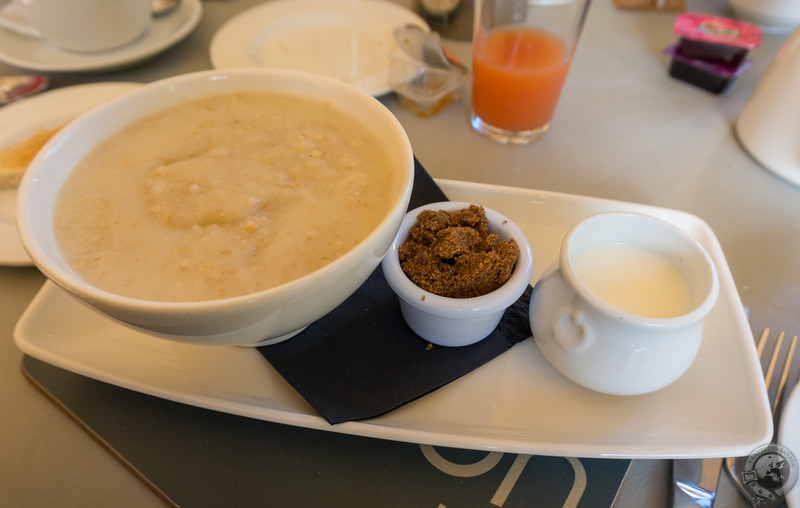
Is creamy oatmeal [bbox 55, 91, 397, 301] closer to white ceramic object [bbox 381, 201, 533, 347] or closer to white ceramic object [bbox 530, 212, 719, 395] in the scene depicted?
white ceramic object [bbox 381, 201, 533, 347]

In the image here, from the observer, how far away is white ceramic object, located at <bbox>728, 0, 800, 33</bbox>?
1661mm

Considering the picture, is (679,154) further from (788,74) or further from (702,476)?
(702,476)

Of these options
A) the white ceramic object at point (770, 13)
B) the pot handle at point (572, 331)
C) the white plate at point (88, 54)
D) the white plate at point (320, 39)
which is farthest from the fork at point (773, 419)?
the white plate at point (88, 54)

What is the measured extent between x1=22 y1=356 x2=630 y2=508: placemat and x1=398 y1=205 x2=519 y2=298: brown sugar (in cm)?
24

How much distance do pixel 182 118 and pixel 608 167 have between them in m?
0.99

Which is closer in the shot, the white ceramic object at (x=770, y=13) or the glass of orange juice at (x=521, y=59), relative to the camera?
the glass of orange juice at (x=521, y=59)

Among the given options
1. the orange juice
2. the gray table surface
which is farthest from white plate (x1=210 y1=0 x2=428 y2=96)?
the orange juice

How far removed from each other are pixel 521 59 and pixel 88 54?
1220 millimetres

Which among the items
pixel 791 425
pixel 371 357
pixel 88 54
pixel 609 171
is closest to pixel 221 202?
pixel 371 357

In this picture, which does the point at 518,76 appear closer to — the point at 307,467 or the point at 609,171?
the point at 609,171

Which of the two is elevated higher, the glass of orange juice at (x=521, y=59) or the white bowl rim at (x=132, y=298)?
the white bowl rim at (x=132, y=298)

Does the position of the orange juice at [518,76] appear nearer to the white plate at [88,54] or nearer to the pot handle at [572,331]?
the pot handle at [572,331]

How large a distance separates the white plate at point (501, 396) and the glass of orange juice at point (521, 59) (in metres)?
0.65

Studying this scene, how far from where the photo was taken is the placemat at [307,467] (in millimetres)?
704
